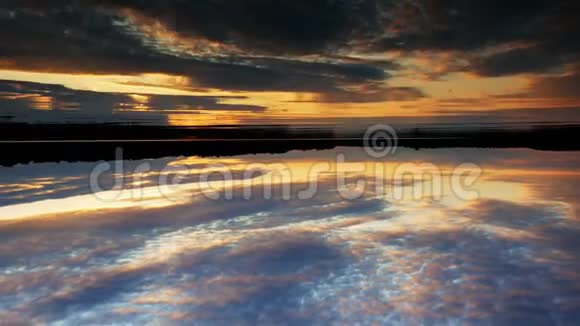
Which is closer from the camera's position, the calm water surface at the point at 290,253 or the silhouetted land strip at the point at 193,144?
the calm water surface at the point at 290,253

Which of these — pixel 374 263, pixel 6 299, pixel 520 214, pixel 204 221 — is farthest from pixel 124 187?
pixel 520 214

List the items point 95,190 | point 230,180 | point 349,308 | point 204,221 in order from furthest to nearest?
point 230,180
point 95,190
point 204,221
point 349,308

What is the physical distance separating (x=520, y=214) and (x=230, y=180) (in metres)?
8.12

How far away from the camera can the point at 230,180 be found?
13203 millimetres

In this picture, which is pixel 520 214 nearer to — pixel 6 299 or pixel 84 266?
pixel 84 266

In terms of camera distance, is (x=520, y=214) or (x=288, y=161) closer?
(x=520, y=214)

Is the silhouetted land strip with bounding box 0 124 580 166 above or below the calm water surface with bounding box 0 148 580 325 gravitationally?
above

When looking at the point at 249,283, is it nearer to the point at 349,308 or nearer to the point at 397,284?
the point at 349,308

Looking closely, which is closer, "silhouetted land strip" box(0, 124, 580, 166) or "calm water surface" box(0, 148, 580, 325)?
"calm water surface" box(0, 148, 580, 325)

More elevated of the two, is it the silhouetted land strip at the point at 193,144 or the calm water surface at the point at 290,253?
the silhouetted land strip at the point at 193,144

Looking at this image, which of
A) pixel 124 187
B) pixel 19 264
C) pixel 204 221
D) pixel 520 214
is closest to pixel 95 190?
pixel 124 187

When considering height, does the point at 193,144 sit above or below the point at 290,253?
above

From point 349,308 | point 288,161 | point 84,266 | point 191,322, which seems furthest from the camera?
point 288,161

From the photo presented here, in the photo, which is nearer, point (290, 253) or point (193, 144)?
point (290, 253)
